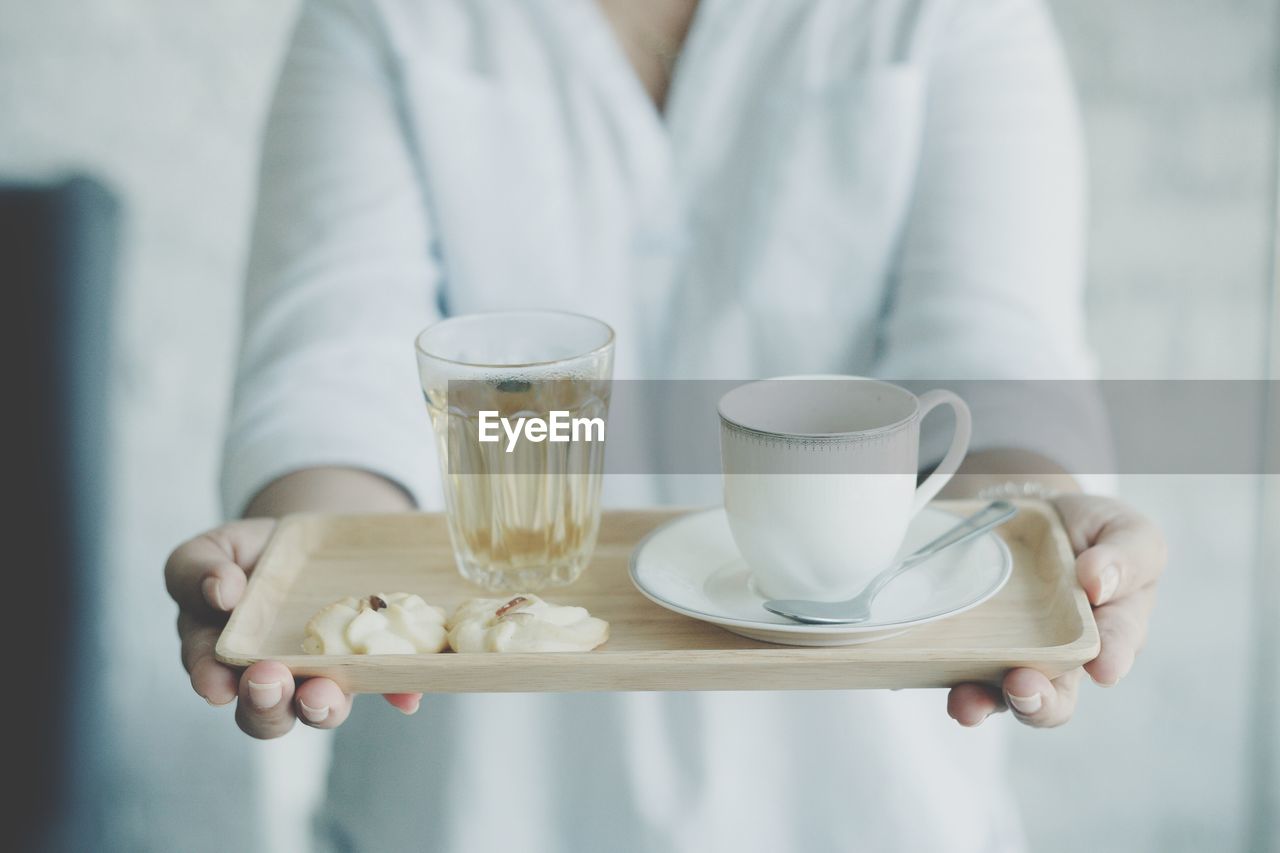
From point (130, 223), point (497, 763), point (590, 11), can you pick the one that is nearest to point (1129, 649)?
point (497, 763)

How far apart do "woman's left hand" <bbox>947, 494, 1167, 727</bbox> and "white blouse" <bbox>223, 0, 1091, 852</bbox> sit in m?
0.20

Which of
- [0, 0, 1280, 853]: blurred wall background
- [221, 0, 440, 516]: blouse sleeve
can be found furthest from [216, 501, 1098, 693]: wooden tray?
[0, 0, 1280, 853]: blurred wall background

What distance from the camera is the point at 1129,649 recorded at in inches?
24.2

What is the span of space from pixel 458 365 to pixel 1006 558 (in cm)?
33

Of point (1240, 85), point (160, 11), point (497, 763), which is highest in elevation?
point (160, 11)

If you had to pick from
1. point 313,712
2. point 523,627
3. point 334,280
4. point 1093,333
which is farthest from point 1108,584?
point 1093,333

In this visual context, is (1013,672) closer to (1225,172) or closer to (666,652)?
(666,652)

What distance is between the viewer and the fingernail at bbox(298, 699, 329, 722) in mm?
569

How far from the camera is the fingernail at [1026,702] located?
0.56 meters

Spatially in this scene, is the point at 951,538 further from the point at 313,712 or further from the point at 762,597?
the point at 313,712

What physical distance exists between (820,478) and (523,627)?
171 mm

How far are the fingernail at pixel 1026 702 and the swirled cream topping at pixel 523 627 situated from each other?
210mm

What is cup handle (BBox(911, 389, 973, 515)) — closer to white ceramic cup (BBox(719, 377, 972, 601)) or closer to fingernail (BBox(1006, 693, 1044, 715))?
white ceramic cup (BBox(719, 377, 972, 601))

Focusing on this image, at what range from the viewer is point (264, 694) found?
564mm
